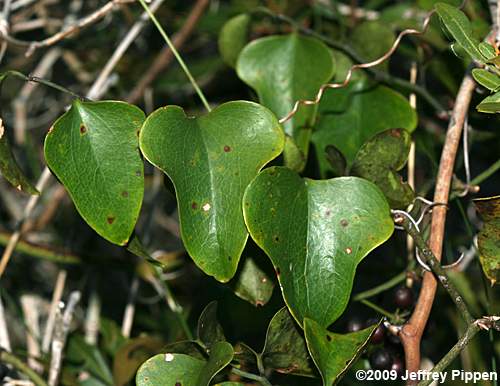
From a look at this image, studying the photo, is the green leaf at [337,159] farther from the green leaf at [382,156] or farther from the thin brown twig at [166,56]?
the thin brown twig at [166,56]

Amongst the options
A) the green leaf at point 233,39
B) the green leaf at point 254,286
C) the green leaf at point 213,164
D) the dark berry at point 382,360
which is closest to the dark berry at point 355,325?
the dark berry at point 382,360

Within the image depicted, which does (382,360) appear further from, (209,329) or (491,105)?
(491,105)

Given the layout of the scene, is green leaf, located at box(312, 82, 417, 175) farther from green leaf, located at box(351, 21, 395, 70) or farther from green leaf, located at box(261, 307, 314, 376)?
green leaf, located at box(261, 307, 314, 376)

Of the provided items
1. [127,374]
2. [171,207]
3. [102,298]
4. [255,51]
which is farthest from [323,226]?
[171,207]

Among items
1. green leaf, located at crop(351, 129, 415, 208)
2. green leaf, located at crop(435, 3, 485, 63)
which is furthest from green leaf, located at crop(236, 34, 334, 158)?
green leaf, located at crop(435, 3, 485, 63)

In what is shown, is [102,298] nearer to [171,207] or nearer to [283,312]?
[171,207]

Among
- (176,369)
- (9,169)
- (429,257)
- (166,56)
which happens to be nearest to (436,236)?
(429,257)
